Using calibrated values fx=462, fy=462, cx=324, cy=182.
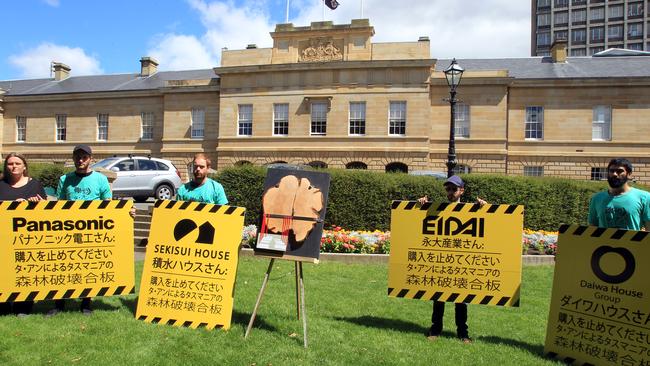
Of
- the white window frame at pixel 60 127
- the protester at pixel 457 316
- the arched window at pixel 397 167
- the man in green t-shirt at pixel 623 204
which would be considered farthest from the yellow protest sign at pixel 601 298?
the white window frame at pixel 60 127

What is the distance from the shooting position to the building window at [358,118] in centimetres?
3294

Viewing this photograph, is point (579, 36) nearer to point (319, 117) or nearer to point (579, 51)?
point (579, 51)

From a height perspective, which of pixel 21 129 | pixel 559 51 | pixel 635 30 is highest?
pixel 635 30

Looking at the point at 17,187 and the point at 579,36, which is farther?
the point at 579,36

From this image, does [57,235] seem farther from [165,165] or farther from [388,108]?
[388,108]

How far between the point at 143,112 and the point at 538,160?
101 ft

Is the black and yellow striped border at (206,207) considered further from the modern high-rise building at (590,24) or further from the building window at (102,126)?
the modern high-rise building at (590,24)

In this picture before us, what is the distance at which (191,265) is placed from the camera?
18.0 ft

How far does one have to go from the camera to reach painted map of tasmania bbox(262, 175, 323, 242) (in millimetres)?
5270

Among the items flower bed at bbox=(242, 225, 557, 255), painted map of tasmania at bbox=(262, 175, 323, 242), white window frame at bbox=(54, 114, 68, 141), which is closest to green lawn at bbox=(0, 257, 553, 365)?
painted map of tasmania at bbox=(262, 175, 323, 242)

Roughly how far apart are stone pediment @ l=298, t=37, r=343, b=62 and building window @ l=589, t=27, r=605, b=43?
77277 mm

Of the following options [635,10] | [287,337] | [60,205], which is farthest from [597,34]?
[60,205]

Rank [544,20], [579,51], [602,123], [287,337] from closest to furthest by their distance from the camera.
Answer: [287,337]
[602,123]
[579,51]
[544,20]

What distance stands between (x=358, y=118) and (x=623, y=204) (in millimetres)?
28604
